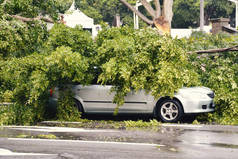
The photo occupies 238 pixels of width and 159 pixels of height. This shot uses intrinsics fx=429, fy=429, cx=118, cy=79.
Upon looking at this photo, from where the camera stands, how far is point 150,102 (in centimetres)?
1134

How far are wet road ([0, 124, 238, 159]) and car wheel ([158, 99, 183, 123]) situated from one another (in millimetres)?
636

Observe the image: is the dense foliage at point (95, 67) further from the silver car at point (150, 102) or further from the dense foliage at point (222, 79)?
the silver car at point (150, 102)

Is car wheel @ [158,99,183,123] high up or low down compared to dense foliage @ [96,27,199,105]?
down

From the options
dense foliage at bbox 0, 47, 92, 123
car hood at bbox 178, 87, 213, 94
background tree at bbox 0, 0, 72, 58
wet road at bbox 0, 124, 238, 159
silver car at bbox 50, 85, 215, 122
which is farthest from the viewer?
background tree at bbox 0, 0, 72, 58

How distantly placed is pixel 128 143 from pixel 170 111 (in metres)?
3.32

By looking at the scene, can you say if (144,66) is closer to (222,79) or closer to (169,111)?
(169,111)

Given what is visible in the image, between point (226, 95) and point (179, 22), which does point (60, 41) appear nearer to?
point (226, 95)

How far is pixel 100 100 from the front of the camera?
11.6m

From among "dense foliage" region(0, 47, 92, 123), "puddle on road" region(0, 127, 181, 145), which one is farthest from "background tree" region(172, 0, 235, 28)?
"puddle on road" region(0, 127, 181, 145)

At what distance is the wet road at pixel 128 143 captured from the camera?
279 inches

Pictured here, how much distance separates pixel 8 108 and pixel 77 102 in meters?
1.85

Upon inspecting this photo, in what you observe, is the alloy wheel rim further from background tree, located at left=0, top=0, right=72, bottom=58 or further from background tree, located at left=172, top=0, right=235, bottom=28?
background tree, located at left=172, top=0, right=235, bottom=28

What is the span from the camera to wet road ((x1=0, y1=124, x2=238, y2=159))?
23.2ft

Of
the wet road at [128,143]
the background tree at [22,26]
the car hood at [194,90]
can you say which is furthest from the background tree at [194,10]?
the wet road at [128,143]
